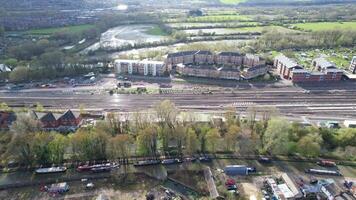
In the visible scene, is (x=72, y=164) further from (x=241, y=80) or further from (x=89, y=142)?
(x=241, y=80)

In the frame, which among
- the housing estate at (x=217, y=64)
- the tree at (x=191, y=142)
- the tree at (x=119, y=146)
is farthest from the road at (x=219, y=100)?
the tree at (x=191, y=142)

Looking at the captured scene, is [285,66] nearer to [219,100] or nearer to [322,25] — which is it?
[219,100]

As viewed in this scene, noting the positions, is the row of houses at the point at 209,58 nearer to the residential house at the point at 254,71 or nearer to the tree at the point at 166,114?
the residential house at the point at 254,71

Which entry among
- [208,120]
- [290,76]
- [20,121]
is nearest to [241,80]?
[290,76]

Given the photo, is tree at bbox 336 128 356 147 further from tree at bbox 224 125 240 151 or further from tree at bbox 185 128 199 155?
tree at bbox 185 128 199 155

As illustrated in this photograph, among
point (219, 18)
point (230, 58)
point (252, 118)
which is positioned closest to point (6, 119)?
point (252, 118)

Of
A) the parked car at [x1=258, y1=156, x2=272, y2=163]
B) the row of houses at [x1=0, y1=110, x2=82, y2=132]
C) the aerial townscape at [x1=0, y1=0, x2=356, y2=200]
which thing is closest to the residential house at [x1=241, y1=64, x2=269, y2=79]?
the aerial townscape at [x1=0, y1=0, x2=356, y2=200]
